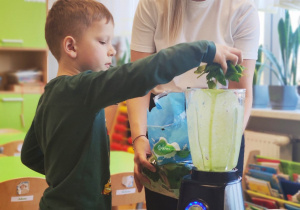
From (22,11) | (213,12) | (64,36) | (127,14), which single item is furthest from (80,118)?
(22,11)

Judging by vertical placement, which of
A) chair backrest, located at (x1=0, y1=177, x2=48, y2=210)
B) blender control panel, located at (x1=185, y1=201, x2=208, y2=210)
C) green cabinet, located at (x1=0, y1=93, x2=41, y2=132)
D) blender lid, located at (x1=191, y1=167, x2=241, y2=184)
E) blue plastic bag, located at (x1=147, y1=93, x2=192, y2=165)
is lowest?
green cabinet, located at (x1=0, y1=93, x2=41, y2=132)

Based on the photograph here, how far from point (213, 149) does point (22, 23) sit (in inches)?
140

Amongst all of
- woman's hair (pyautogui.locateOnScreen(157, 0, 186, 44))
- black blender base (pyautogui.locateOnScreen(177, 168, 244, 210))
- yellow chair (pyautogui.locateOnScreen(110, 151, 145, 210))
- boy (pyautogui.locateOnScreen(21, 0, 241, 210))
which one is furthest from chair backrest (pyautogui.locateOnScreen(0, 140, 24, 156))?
black blender base (pyautogui.locateOnScreen(177, 168, 244, 210))

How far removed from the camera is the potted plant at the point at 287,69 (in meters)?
2.55

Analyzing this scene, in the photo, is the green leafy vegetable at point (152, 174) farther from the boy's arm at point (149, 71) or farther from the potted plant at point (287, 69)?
the potted plant at point (287, 69)

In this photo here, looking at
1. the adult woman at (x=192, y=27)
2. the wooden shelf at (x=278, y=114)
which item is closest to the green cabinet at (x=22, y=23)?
the wooden shelf at (x=278, y=114)

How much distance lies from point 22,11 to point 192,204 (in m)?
3.61

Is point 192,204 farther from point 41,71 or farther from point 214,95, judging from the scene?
point 41,71

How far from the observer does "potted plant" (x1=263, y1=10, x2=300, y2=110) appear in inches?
101

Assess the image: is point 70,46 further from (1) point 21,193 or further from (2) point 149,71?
(1) point 21,193

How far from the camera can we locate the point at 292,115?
8.08 ft

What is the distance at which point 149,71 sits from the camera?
0.78m

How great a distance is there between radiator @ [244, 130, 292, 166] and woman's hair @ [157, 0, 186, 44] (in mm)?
1626

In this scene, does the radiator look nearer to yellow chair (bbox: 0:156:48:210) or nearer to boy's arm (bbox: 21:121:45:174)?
yellow chair (bbox: 0:156:48:210)
